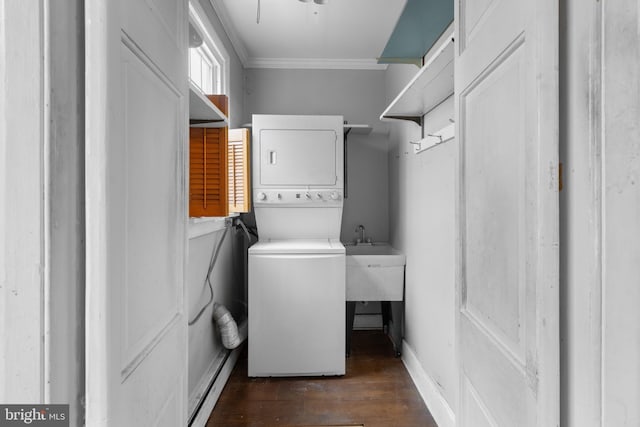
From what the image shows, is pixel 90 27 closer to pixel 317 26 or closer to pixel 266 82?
pixel 317 26

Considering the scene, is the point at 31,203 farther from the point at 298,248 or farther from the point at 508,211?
the point at 298,248

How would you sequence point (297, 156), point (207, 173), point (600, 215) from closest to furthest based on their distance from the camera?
point (600, 215) → point (207, 173) → point (297, 156)

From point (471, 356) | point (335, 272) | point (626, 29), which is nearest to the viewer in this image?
point (626, 29)

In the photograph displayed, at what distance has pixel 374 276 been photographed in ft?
9.20

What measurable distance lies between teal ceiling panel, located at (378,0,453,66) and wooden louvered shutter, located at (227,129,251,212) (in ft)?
3.42

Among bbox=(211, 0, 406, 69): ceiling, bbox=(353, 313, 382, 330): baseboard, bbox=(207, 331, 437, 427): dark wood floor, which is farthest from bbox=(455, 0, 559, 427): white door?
bbox=(353, 313, 382, 330): baseboard

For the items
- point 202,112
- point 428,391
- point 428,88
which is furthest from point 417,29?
point 428,391

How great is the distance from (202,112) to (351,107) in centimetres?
219

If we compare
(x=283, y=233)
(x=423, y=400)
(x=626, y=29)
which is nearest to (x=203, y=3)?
(x=283, y=233)

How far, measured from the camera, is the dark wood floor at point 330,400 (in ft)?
6.78

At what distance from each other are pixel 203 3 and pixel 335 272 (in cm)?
184

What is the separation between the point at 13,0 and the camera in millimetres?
613

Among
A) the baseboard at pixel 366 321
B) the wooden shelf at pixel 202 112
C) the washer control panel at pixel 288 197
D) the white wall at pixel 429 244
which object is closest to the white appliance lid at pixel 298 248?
the washer control panel at pixel 288 197

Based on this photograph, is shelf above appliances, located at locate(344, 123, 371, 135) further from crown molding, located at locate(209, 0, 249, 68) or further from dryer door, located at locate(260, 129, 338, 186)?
crown molding, located at locate(209, 0, 249, 68)
